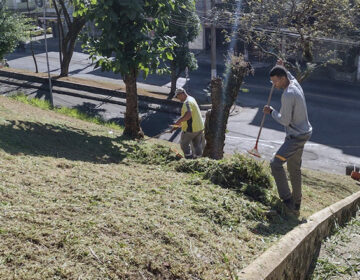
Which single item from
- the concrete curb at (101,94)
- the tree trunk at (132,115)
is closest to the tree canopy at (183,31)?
the concrete curb at (101,94)

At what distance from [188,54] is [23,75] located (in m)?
8.38

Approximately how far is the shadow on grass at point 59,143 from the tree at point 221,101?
5.05ft

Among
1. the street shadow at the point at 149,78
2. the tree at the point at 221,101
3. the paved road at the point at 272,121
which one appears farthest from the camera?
the street shadow at the point at 149,78

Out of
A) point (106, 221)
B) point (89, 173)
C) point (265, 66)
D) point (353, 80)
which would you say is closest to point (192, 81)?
point (265, 66)

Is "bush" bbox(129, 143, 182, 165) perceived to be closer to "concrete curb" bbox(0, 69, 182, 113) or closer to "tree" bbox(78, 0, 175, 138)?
"tree" bbox(78, 0, 175, 138)

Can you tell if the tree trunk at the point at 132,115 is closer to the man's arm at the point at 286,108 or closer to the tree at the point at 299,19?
the tree at the point at 299,19

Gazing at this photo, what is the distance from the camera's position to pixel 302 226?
566cm

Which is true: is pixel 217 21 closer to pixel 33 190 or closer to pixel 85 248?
pixel 33 190

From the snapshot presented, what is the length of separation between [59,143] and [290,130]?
4287 millimetres

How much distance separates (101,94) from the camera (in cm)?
2334

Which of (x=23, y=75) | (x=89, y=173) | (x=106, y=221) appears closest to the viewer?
(x=106, y=221)

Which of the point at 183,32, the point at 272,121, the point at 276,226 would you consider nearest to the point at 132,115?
the point at 276,226

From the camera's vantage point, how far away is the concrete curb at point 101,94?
71.9 feet

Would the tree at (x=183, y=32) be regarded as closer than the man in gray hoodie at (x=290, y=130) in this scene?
No
